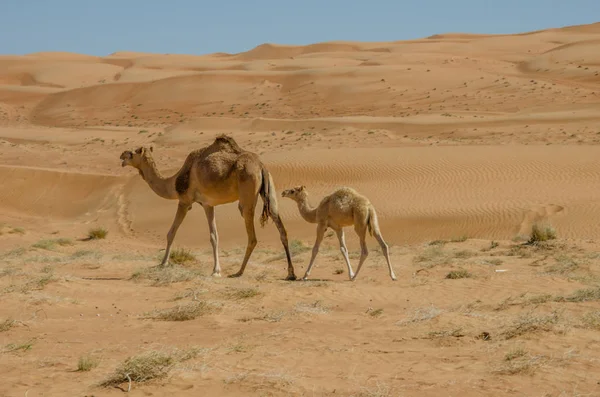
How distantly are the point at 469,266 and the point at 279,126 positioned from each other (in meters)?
33.1

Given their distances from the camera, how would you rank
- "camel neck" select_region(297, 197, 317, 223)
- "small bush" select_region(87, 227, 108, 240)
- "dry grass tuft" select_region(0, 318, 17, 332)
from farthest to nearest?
"small bush" select_region(87, 227, 108, 240) → "camel neck" select_region(297, 197, 317, 223) → "dry grass tuft" select_region(0, 318, 17, 332)

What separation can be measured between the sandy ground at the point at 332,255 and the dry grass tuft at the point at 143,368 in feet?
0.06

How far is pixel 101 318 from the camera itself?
9477 millimetres

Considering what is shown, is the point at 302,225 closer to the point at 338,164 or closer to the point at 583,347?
the point at 338,164

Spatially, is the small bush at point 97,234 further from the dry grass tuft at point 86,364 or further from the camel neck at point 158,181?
the dry grass tuft at point 86,364

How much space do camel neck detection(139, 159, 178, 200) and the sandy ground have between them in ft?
4.72

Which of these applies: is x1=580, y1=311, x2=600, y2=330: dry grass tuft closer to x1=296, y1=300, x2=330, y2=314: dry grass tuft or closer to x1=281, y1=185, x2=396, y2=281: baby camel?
x1=296, y1=300, x2=330, y2=314: dry grass tuft

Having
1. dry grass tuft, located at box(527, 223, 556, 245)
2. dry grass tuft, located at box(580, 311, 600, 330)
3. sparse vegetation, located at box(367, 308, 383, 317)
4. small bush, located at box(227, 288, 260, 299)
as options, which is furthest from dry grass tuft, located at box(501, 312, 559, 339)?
→ dry grass tuft, located at box(527, 223, 556, 245)

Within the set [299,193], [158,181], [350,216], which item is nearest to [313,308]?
[350,216]

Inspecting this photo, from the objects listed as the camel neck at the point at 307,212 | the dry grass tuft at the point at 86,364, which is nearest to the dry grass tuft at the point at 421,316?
the dry grass tuft at the point at 86,364

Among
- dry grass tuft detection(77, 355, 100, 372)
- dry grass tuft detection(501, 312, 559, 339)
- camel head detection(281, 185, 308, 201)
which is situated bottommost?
dry grass tuft detection(501, 312, 559, 339)

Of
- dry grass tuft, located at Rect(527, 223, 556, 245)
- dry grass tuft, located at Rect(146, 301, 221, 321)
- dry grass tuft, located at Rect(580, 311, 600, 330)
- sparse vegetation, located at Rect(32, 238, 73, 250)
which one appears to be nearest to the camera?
dry grass tuft, located at Rect(580, 311, 600, 330)

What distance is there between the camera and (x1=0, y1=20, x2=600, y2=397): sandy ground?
271 inches

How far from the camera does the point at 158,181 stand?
14.2 metres
